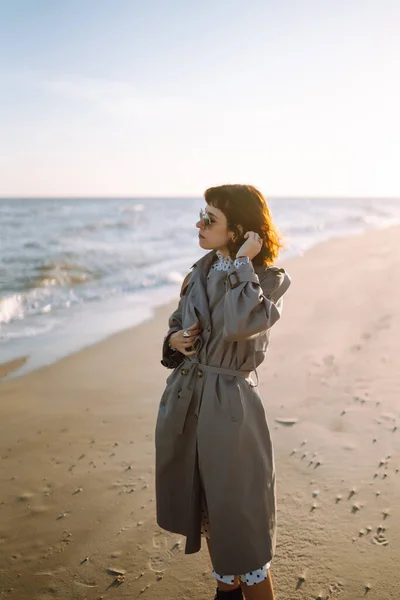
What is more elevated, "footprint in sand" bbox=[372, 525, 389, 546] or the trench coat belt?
the trench coat belt

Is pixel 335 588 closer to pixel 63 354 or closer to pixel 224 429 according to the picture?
pixel 224 429

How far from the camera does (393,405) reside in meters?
5.41

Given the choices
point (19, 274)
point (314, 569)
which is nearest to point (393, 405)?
point (314, 569)

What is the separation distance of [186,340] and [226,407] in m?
0.35

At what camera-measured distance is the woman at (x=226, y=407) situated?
8.32 feet

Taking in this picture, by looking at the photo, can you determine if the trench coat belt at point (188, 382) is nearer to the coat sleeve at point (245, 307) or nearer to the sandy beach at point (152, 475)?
the coat sleeve at point (245, 307)

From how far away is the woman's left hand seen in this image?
2611 millimetres

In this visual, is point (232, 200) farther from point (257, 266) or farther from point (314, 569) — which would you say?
point (314, 569)

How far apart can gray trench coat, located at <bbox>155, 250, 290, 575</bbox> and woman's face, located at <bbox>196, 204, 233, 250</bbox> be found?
0.52ft

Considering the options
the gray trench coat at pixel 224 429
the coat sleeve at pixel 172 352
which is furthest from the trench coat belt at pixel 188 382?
the coat sleeve at pixel 172 352

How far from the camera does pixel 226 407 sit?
2576 millimetres

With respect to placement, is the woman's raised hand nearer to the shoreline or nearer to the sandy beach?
the sandy beach

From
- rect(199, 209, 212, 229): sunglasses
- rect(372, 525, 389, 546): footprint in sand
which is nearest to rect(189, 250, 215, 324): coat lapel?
rect(199, 209, 212, 229): sunglasses

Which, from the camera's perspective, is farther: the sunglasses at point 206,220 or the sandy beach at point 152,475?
the sandy beach at point 152,475
